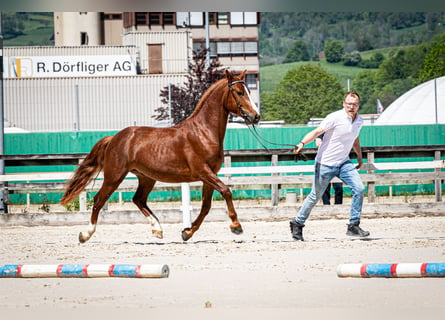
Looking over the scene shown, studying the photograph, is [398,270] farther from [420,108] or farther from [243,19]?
[243,19]

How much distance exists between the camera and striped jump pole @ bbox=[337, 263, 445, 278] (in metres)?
7.16

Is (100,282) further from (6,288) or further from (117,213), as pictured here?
(117,213)

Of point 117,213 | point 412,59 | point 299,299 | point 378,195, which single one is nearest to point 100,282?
point 299,299

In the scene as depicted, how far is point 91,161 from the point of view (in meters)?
12.0

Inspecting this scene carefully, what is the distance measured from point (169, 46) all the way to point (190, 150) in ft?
169

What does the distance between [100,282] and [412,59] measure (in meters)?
174

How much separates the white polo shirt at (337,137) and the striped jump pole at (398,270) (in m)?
3.20

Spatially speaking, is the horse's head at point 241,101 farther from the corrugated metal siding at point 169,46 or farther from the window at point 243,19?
the window at point 243,19

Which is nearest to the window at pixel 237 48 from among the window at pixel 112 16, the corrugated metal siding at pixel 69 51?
the window at pixel 112 16

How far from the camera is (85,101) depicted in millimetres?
50500

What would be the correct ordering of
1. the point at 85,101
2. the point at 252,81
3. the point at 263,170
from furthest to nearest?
the point at 252,81
the point at 85,101
the point at 263,170

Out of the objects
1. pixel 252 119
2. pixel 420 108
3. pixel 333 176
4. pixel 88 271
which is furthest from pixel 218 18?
pixel 88 271

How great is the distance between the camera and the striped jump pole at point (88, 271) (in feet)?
24.7

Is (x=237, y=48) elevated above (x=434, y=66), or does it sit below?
above
